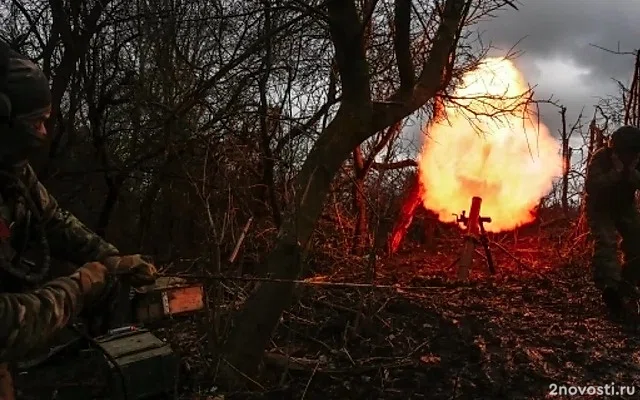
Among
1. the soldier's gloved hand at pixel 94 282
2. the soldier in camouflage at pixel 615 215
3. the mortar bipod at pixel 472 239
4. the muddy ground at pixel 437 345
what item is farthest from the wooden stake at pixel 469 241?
the soldier's gloved hand at pixel 94 282

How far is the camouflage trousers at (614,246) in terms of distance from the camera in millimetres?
6680

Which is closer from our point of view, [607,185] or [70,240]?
[70,240]

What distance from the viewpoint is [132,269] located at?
3.38 meters

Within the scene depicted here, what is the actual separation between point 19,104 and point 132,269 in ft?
3.32

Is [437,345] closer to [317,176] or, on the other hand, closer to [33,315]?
[317,176]

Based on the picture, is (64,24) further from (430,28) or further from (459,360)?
(459,360)

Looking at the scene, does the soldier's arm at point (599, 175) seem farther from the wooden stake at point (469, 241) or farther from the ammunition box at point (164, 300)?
the ammunition box at point (164, 300)

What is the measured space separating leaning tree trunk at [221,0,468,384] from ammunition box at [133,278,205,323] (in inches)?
17.7

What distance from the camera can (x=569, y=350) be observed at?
231 inches

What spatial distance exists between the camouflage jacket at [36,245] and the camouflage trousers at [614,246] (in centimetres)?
514

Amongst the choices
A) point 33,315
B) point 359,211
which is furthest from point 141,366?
point 359,211

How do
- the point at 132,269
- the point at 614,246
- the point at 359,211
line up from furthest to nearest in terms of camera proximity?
the point at 359,211
the point at 614,246
the point at 132,269

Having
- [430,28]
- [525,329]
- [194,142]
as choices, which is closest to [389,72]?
[430,28]

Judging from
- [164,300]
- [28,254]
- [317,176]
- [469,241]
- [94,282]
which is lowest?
[164,300]
